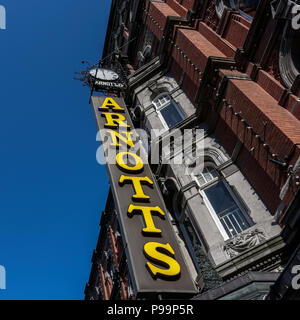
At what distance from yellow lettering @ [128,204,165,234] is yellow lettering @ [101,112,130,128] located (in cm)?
528

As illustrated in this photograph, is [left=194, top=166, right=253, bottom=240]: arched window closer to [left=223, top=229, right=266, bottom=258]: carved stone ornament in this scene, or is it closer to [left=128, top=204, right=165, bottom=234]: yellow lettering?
[left=223, top=229, right=266, bottom=258]: carved stone ornament

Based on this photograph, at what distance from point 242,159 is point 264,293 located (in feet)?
17.3

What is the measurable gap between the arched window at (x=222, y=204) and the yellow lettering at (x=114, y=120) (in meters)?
3.75

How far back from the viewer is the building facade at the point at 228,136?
26.7 ft

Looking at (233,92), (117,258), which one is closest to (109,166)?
(233,92)

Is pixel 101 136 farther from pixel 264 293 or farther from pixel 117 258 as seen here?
pixel 117 258

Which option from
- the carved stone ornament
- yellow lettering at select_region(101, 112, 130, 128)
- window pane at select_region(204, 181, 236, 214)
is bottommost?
the carved stone ornament

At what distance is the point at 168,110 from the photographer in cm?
1546

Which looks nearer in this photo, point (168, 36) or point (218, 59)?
point (218, 59)

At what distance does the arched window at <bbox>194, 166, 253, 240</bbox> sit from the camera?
9898 millimetres

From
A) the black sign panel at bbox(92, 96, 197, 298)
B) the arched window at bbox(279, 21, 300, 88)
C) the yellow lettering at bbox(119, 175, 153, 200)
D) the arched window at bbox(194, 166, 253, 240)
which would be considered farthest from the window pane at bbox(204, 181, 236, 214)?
the arched window at bbox(279, 21, 300, 88)

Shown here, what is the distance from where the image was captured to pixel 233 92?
10.9 metres

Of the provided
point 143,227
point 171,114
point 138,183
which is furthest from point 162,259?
point 171,114

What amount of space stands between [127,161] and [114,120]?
3370 millimetres
